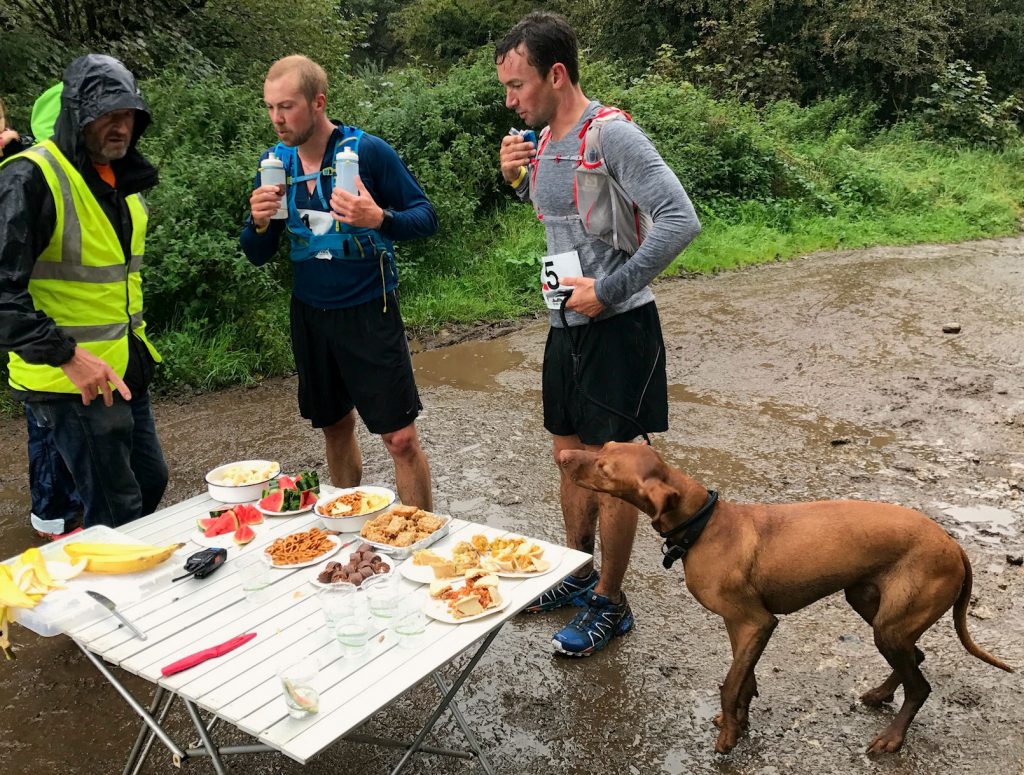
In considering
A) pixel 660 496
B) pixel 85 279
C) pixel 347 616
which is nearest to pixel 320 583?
pixel 347 616

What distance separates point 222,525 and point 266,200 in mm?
1351

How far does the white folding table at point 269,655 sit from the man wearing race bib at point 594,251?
2.57 ft

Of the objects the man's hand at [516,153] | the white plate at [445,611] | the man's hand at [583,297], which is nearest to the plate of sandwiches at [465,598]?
the white plate at [445,611]

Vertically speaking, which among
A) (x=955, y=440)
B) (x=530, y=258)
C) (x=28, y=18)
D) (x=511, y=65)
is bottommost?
(x=955, y=440)

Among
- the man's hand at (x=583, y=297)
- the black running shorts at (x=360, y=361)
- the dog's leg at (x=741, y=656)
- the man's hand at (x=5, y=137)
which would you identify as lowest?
the dog's leg at (x=741, y=656)

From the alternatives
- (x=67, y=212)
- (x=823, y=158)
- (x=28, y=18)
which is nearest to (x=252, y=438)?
(x=67, y=212)

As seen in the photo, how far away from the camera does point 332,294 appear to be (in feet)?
12.5

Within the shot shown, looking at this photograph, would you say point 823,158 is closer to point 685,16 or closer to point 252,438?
point 685,16

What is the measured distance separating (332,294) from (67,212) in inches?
43.3

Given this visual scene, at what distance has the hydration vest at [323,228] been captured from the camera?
3715mm

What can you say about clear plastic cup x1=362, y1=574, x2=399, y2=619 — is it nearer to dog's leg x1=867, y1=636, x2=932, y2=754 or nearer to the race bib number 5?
the race bib number 5

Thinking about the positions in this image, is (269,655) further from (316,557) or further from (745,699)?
(745,699)

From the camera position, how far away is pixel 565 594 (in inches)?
150

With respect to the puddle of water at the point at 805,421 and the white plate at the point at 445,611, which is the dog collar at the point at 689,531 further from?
the puddle of water at the point at 805,421
